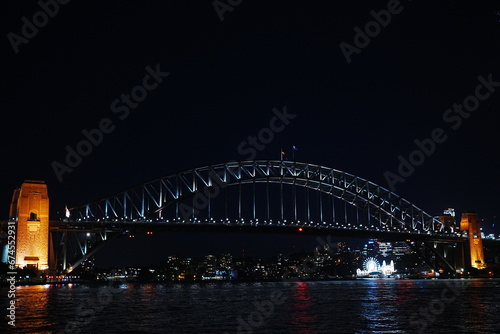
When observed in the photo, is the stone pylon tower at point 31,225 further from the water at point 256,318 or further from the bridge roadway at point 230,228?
the water at point 256,318

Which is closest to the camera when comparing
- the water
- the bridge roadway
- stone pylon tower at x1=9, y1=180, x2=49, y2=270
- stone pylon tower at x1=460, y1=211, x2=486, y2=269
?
the water

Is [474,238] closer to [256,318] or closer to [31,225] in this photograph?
[31,225]

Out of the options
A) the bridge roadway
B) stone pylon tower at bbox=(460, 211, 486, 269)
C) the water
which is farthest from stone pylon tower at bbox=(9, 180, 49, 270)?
stone pylon tower at bbox=(460, 211, 486, 269)

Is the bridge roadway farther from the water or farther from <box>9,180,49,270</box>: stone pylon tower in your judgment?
the water

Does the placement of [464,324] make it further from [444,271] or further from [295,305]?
[444,271]

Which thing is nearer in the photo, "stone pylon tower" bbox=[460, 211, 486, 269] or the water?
the water

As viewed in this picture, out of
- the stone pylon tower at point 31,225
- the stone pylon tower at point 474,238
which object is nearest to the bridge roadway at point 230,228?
the stone pylon tower at point 31,225
